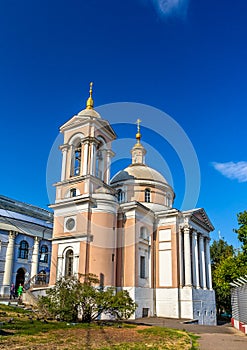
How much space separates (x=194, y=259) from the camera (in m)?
29.2

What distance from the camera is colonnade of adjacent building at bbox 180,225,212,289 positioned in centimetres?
2738

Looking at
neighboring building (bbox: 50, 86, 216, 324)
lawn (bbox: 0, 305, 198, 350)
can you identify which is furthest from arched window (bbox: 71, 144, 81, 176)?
lawn (bbox: 0, 305, 198, 350)

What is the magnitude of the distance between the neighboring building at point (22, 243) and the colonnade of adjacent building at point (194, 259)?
1281 centimetres

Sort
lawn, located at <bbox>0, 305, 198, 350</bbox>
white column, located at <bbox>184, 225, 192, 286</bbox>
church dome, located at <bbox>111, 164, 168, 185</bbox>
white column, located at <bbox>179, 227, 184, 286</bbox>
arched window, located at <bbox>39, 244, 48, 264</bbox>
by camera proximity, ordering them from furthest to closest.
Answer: arched window, located at <bbox>39, 244, 48, 264</bbox> → church dome, located at <bbox>111, 164, 168, 185</bbox> → white column, located at <bbox>179, 227, 184, 286</bbox> → white column, located at <bbox>184, 225, 192, 286</bbox> → lawn, located at <bbox>0, 305, 198, 350</bbox>

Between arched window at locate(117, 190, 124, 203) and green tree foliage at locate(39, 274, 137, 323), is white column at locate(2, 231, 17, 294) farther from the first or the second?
green tree foliage at locate(39, 274, 137, 323)

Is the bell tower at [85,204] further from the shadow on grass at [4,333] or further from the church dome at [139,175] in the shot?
the shadow on grass at [4,333]

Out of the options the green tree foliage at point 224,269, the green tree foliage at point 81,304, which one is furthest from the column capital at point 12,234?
the green tree foliage at point 224,269

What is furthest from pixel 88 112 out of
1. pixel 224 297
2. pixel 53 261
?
pixel 224 297

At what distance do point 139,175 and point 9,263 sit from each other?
52.4ft

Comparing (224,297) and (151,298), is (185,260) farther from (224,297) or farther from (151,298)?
(224,297)

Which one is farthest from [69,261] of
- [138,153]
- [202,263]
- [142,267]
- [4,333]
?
[138,153]

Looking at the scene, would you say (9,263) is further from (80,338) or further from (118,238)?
(80,338)

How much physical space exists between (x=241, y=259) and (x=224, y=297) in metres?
19.0

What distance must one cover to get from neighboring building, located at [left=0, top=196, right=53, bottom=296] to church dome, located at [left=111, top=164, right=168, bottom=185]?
9.66 metres
